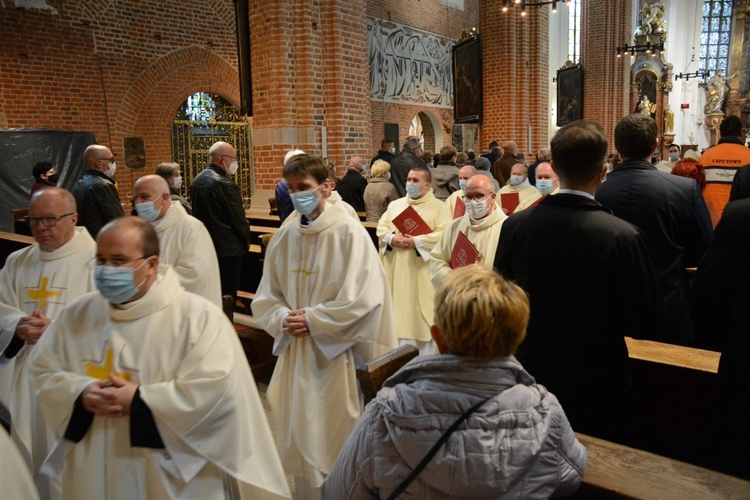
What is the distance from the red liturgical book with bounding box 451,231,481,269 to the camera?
168 inches

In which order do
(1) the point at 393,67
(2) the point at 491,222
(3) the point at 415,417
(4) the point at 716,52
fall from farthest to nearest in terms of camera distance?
1. (4) the point at 716,52
2. (1) the point at 393,67
3. (2) the point at 491,222
4. (3) the point at 415,417

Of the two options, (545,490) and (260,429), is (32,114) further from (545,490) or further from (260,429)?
(545,490)

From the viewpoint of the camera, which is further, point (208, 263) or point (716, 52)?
point (716, 52)

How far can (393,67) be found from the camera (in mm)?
16172

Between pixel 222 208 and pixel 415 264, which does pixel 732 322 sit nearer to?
pixel 415 264

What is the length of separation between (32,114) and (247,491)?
36.4ft

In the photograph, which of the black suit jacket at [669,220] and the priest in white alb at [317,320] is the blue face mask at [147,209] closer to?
the priest in white alb at [317,320]

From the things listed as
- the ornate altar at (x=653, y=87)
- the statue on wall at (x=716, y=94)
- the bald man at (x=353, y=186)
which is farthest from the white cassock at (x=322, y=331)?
the statue on wall at (x=716, y=94)

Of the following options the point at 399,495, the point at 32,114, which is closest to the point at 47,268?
the point at 399,495

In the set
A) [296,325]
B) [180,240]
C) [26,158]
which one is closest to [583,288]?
[296,325]

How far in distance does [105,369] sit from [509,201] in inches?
212

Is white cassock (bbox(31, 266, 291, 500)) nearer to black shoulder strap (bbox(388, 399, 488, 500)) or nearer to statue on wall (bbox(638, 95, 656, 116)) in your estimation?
black shoulder strap (bbox(388, 399, 488, 500))

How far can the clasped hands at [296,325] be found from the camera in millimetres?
3188

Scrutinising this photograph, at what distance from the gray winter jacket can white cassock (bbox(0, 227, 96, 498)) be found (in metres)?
2.15
